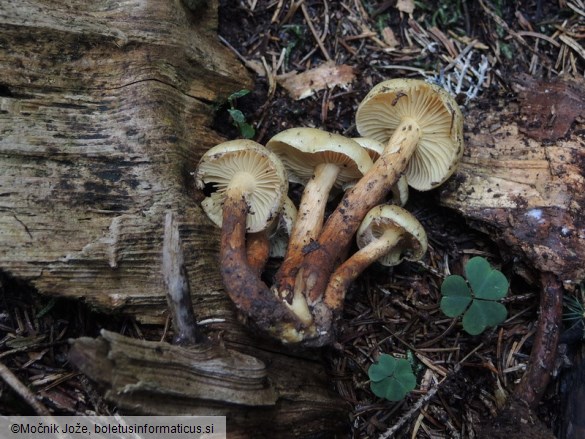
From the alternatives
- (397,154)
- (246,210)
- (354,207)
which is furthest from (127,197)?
(397,154)

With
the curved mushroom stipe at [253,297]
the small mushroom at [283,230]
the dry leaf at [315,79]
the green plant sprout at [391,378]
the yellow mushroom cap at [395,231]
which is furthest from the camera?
the dry leaf at [315,79]

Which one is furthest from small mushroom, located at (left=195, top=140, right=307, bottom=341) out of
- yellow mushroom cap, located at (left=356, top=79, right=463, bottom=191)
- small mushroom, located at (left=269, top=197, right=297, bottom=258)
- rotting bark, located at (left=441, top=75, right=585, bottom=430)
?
rotting bark, located at (left=441, top=75, right=585, bottom=430)

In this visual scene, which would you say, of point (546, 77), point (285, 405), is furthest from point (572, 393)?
point (546, 77)

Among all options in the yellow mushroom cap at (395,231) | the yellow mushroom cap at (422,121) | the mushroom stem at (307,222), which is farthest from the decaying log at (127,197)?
the yellow mushroom cap at (422,121)

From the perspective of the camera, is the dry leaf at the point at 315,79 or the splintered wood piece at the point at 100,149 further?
the dry leaf at the point at 315,79

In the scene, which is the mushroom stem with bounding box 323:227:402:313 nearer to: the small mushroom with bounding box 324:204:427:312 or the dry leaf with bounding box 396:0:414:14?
the small mushroom with bounding box 324:204:427:312

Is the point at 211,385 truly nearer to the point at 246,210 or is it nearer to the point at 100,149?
the point at 246,210

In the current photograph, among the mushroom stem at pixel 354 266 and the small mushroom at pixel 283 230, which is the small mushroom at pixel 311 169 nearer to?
the small mushroom at pixel 283 230
